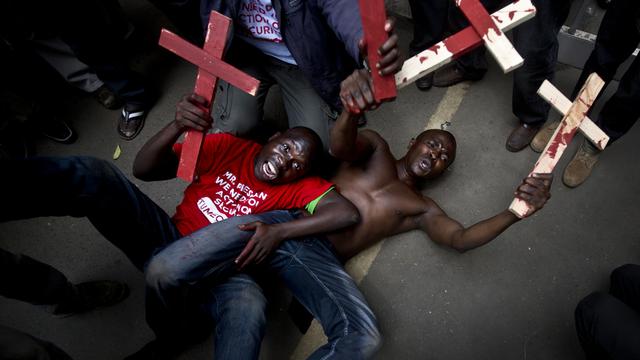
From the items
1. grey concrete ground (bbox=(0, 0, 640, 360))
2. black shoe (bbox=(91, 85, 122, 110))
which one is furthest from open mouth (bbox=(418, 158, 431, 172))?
black shoe (bbox=(91, 85, 122, 110))

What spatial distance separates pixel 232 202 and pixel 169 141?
0.43 meters

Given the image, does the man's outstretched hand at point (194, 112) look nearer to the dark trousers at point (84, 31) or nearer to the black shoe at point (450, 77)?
the dark trousers at point (84, 31)

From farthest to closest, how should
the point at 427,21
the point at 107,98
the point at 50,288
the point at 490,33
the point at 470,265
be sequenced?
the point at 107,98
the point at 427,21
the point at 470,265
the point at 50,288
the point at 490,33

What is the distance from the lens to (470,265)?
2.42 metres

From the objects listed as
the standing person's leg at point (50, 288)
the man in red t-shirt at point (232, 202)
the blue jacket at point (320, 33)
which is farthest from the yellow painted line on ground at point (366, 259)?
the standing person's leg at point (50, 288)

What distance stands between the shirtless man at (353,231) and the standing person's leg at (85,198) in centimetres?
19

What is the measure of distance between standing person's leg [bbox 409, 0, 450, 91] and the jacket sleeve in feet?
2.57

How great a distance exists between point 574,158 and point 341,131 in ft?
4.99

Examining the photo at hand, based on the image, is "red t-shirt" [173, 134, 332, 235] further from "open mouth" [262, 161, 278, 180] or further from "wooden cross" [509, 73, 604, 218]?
"wooden cross" [509, 73, 604, 218]

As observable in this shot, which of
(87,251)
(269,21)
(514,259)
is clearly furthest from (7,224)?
(514,259)

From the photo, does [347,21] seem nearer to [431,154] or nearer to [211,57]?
[211,57]

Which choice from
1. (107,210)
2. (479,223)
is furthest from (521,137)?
(107,210)

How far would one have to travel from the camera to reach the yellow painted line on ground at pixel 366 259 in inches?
90.7

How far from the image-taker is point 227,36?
1647mm
